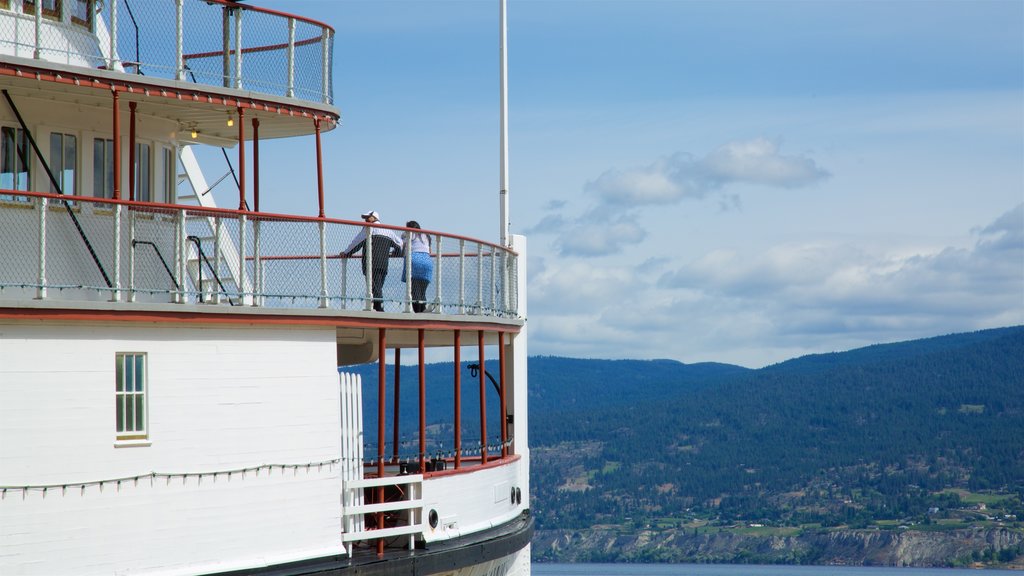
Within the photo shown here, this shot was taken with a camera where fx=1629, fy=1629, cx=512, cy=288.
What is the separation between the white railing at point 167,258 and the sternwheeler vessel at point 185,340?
35mm

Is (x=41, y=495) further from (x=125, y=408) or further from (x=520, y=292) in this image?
(x=520, y=292)

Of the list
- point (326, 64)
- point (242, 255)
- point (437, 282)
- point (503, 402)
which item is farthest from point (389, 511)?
point (326, 64)

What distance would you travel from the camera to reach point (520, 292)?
28.2m

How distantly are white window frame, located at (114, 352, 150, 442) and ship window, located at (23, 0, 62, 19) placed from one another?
577cm

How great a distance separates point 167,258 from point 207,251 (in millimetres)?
2864

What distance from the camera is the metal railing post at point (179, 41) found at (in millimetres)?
21188

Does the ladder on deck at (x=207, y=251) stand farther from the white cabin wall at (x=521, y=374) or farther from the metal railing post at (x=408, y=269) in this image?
the white cabin wall at (x=521, y=374)

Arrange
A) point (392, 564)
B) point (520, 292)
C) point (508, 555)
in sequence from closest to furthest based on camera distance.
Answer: point (392, 564) < point (508, 555) < point (520, 292)

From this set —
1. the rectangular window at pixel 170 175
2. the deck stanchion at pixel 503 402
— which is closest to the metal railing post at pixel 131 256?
the rectangular window at pixel 170 175

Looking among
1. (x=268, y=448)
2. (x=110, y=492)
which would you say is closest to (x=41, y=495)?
(x=110, y=492)

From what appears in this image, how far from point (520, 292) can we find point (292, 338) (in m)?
8.48

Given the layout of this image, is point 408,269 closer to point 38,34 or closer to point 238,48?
point 238,48

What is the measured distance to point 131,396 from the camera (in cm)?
1845

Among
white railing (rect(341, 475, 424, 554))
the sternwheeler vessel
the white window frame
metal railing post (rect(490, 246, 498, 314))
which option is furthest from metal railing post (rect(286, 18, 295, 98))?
white railing (rect(341, 475, 424, 554))
